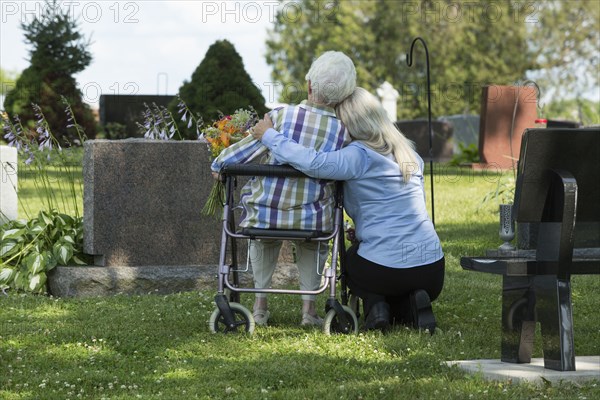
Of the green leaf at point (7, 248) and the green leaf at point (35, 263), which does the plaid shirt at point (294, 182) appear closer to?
the green leaf at point (35, 263)

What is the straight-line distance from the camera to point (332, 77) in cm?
537

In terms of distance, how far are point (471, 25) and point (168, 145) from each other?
126ft

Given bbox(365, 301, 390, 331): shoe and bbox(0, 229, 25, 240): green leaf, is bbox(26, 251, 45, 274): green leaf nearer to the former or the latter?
bbox(0, 229, 25, 240): green leaf

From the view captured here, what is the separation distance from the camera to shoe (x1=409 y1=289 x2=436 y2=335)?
215 inches

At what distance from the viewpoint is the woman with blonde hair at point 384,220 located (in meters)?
5.46

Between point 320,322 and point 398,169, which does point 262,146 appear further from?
point 320,322

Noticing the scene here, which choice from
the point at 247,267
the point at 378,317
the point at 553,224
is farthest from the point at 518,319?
the point at 247,267

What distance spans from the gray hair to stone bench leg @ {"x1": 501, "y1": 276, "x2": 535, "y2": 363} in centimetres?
132

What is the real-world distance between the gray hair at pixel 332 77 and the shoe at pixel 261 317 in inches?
51.1

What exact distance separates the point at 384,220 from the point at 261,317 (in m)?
0.93

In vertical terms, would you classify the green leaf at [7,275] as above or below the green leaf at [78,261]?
below

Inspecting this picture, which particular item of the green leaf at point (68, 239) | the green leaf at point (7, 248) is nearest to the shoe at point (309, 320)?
the green leaf at point (68, 239)

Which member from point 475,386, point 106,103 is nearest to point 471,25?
point 106,103

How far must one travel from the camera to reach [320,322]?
5.86 metres
